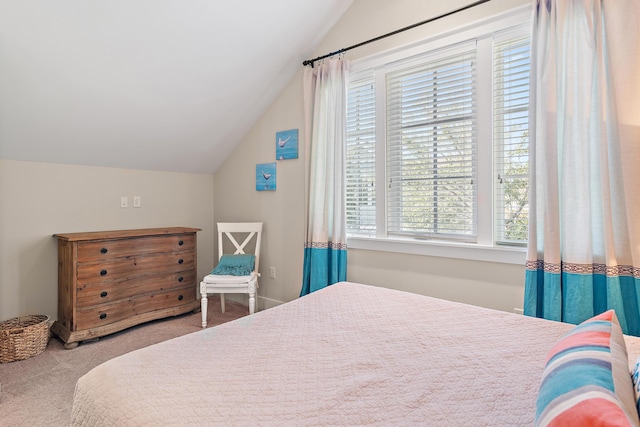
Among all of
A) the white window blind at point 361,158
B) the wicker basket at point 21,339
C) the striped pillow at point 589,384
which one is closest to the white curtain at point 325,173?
the white window blind at point 361,158

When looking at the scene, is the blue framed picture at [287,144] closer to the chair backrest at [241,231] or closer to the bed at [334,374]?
the chair backrest at [241,231]

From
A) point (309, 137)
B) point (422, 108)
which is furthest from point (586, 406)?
point (309, 137)

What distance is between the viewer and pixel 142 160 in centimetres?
354

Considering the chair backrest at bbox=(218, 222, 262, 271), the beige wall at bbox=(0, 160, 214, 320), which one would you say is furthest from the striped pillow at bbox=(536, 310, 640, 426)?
the beige wall at bbox=(0, 160, 214, 320)

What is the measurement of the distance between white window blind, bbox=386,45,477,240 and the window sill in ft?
0.35

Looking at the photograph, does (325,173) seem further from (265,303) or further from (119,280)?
(119,280)

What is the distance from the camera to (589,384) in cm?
68

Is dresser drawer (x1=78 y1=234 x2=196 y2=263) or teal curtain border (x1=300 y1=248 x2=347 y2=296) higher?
dresser drawer (x1=78 y1=234 x2=196 y2=263)

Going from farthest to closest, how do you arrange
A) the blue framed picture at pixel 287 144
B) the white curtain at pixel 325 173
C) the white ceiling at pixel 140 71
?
the blue framed picture at pixel 287 144 < the white curtain at pixel 325 173 < the white ceiling at pixel 140 71

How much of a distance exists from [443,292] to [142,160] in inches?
122

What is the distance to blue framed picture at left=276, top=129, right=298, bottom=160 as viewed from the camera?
349 centimetres

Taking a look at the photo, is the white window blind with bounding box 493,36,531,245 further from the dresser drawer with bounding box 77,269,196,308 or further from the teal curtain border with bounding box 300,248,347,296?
the dresser drawer with bounding box 77,269,196,308

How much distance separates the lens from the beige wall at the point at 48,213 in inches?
111

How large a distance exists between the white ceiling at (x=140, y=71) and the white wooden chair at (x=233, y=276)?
3.24ft
